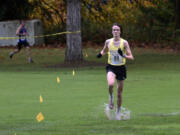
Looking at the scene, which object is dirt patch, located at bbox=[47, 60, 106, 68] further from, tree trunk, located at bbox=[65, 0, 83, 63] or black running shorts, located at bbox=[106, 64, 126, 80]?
black running shorts, located at bbox=[106, 64, 126, 80]

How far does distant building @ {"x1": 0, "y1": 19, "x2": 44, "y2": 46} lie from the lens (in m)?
37.8

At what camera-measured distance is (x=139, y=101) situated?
13.4 meters

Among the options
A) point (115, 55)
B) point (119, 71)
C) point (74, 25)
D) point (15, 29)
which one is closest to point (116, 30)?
point (115, 55)

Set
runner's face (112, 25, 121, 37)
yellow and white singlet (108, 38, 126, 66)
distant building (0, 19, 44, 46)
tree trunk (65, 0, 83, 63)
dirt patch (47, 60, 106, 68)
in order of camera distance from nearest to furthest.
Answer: runner's face (112, 25, 121, 37), yellow and white singlet (108, 38, 126, 66), dirt patch (47, 60, 106, 68), tree trunk (65, 0, 83, 63), distant building (0, 19, 44, 46)

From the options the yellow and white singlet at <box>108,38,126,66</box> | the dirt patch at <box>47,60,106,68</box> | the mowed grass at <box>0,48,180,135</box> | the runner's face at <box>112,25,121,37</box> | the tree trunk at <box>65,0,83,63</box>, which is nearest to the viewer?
the mowed grass at <box>0,48,180,135</box>

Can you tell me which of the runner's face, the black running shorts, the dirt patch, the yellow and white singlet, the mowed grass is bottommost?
the dirt patch

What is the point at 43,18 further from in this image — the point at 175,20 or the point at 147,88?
the point at 147,88

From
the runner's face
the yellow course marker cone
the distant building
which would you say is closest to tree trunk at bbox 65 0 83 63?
the yellow course marker cone

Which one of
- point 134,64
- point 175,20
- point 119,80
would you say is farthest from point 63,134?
point 175,20

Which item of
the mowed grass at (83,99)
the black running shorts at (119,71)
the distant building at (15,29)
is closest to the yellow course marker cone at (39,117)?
the mowed grass at (83,99)

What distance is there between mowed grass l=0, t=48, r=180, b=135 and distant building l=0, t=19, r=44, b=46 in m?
12.4

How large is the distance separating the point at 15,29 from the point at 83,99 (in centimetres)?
2487

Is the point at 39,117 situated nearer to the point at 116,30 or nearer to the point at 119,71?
the point at 119,71

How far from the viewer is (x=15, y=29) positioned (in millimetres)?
38125
